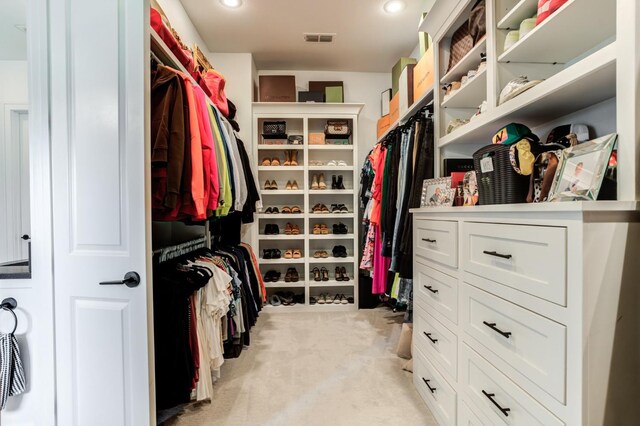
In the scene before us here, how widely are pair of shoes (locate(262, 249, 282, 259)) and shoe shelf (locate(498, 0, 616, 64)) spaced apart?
103 inches

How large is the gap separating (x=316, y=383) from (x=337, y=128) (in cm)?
253

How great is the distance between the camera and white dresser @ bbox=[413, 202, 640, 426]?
70 centimetres

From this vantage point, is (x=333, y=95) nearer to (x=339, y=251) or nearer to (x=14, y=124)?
(x=339, y=251)

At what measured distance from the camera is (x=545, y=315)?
80 cm

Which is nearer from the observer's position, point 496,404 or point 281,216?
point 496,404

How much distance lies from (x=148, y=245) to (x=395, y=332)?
218 centimetres

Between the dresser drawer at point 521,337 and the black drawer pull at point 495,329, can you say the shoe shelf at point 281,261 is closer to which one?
the dresser drawer at point 521,337

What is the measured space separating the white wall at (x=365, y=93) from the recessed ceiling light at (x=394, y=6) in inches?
41.9

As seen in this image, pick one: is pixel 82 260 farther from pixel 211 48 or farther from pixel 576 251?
pixel 211 48

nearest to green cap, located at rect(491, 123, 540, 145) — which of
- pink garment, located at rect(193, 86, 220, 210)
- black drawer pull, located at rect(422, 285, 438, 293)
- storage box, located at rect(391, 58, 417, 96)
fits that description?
black drawer pull, located at rect(422, 285, 438, 293)

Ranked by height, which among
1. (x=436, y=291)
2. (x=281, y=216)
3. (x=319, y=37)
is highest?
(x=319, y=37)

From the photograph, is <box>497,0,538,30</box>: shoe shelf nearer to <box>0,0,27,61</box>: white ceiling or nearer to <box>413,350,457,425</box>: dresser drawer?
<box>413,350,457,425</box>: dresser drawer

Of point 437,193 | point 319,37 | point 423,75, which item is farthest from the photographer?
point 319,37

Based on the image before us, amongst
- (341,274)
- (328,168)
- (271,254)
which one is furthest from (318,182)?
(341,274)
